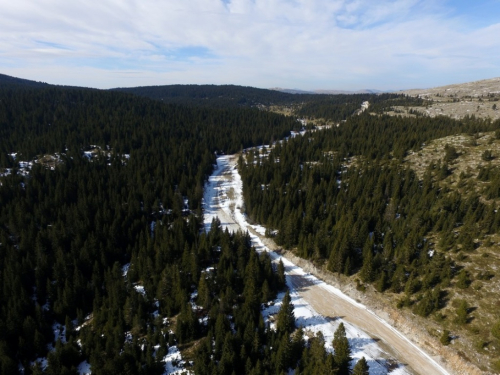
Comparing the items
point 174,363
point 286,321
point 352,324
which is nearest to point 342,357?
point 286,321

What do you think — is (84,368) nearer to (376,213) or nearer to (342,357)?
(342,357)

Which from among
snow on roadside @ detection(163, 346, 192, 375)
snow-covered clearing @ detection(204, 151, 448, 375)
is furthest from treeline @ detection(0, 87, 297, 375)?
snow-covered clearing @ detection(204, 151, 448, 375)

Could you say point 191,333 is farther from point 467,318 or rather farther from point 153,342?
point 467,318

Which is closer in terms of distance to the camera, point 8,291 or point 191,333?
point 191,333

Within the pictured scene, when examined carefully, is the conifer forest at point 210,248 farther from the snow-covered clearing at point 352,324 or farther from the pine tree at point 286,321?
the snow-covered clearing at point 352,324

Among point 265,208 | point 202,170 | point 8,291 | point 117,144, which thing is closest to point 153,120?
point 117,144

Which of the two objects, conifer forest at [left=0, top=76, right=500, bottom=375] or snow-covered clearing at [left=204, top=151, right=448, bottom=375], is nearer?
snow-covered clearing at [left=204, top=151, right=448, bottom=375]

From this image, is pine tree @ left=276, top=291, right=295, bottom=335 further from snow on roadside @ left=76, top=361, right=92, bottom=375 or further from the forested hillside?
snow on roadside @ left=76, top=361, right=92, bottom=375
